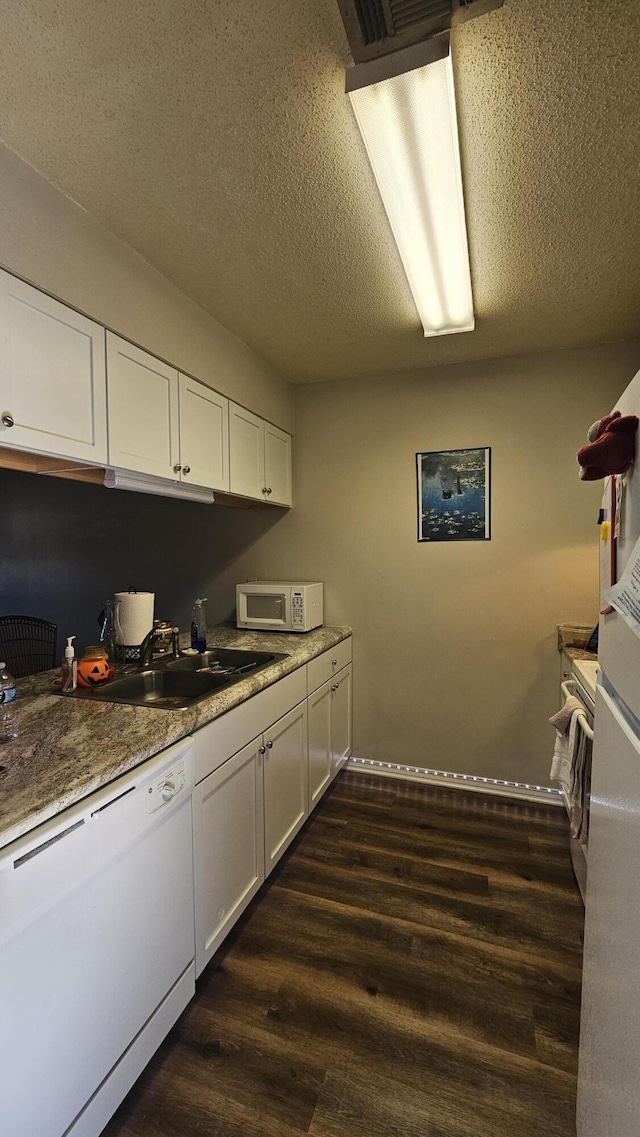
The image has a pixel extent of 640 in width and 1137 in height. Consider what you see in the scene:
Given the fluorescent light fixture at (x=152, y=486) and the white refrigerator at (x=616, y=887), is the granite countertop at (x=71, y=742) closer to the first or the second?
the fluorescent light fixture at (x=152, y=486)

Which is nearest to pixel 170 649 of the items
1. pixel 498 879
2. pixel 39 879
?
pixel 39 879

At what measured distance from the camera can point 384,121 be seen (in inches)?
43.0

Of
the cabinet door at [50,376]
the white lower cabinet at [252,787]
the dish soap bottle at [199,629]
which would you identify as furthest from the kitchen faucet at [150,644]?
the cabinet door at [50,376]

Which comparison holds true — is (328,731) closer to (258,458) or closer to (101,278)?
(258,458)

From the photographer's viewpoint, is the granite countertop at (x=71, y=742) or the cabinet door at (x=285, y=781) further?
the cabinet door at (x=285, y=781)

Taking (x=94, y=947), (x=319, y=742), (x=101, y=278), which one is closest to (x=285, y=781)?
(x=319, y=742)

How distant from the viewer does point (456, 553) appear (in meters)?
2.65

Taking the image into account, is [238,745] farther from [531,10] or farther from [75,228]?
[531,10]

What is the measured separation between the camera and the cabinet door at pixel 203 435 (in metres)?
1.90

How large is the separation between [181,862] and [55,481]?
320cm

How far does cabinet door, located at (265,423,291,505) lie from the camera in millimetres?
2638

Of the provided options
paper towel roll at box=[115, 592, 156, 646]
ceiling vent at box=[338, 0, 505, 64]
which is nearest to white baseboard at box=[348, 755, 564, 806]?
paper towel roll at box=[115, 592, 156, 646]

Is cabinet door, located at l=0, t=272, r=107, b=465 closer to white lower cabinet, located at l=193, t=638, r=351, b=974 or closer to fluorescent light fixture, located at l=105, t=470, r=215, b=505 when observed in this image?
fluorescent light fixture, located at l=105, t=470, r=215, b=505

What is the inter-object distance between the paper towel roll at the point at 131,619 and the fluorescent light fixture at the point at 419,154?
1689 mm
